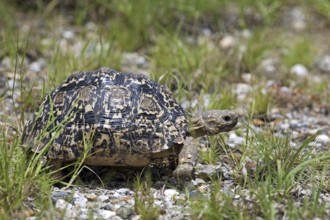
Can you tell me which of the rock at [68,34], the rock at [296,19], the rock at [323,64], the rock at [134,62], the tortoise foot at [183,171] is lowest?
the tortoise foot at [183,171]

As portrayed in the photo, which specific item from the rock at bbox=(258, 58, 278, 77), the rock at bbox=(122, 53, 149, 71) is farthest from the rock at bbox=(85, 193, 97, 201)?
the rock at bbox=(258, 58, 278, 77)

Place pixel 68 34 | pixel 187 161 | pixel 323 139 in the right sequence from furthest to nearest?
pixel 68 34
pixel 323 139
pixel 187 161

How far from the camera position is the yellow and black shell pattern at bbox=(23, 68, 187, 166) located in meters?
3.62

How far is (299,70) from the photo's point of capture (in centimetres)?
620

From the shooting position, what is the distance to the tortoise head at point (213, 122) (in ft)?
13.1

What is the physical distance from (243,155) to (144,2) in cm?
299

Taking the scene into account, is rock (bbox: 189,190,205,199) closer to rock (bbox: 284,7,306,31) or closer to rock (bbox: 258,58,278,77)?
rock (bbox: 258,58,278,77)

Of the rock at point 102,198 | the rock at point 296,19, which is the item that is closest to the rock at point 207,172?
the rock at point 102,198

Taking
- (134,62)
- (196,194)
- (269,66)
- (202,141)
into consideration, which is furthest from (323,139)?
(134,62)

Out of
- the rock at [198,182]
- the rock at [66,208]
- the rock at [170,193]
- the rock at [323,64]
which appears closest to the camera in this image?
the rock at [66,208]

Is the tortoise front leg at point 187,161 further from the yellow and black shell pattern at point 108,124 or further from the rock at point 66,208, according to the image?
the rock at point 66,208

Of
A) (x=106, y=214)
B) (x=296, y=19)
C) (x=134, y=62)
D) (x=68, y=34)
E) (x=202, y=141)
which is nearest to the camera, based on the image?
(x=106, y=214)

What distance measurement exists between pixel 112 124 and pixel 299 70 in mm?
3041

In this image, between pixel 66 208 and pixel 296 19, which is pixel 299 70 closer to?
pixel 296 19
